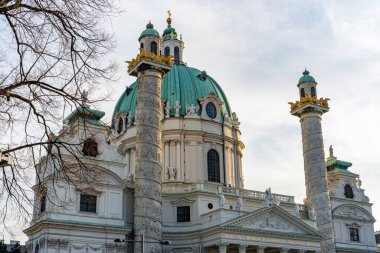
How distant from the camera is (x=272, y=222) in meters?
49.9

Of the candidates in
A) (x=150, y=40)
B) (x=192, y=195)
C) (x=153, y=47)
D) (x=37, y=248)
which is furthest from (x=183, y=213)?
(x=150, y=40)

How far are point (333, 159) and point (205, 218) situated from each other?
23.7m

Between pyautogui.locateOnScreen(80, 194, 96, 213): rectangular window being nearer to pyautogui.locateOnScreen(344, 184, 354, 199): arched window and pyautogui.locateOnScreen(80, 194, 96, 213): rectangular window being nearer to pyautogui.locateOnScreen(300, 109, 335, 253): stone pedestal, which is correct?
pyautogui.locateOnScreen(300, 109, 335, 253): stone pedestal

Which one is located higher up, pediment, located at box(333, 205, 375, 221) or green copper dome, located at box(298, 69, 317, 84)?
green copper dome, located at box(298, 69, 317, 84)

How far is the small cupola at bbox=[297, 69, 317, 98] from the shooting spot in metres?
63.2

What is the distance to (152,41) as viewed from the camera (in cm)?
5181

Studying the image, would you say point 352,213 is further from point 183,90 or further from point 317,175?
point 183,90

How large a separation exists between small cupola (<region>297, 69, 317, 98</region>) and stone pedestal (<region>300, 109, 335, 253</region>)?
116 inches

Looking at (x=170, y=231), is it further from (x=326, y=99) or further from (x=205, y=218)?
(x=326, y=99)

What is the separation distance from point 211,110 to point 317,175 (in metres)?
13.9

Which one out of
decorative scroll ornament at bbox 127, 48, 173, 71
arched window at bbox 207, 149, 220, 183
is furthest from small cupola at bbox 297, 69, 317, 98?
decorative scroll ornament at bbox 127, 48, 173, 71

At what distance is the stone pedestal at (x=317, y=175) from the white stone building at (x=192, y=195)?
0.22 metres

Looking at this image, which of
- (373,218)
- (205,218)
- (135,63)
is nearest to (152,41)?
(135,63)

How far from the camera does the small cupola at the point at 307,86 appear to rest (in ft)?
207
